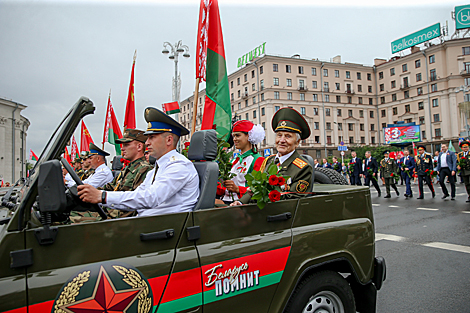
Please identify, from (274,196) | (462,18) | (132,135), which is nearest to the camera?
(274,196)

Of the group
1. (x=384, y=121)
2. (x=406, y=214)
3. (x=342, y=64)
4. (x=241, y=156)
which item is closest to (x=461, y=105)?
(x=384, y=121)

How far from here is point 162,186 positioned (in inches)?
91.7

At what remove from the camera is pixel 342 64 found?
73625 millimetres

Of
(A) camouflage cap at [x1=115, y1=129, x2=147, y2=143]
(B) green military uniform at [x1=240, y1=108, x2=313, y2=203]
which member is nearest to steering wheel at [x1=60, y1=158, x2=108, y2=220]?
(B) green military uniform at [x1=240, y1=108, x2=313, y2=203]

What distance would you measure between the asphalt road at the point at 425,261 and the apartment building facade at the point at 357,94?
53975 mm

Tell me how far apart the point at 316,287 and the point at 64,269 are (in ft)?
5.72

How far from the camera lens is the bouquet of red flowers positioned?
221cm

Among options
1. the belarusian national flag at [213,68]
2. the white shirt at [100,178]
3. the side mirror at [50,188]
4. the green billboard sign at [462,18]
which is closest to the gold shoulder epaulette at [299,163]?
the belarusian national flag at [213,68]

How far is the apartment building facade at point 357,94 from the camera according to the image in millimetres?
62938

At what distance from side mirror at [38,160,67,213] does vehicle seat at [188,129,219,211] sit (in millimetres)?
1056

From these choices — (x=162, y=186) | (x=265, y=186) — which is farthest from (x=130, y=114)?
(x=265, y=186)

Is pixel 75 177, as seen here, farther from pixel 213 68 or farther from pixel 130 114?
pixel 130 114

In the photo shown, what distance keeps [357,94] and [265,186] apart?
262 feet

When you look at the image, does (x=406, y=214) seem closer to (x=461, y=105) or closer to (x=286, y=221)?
(x=286, y=221)
